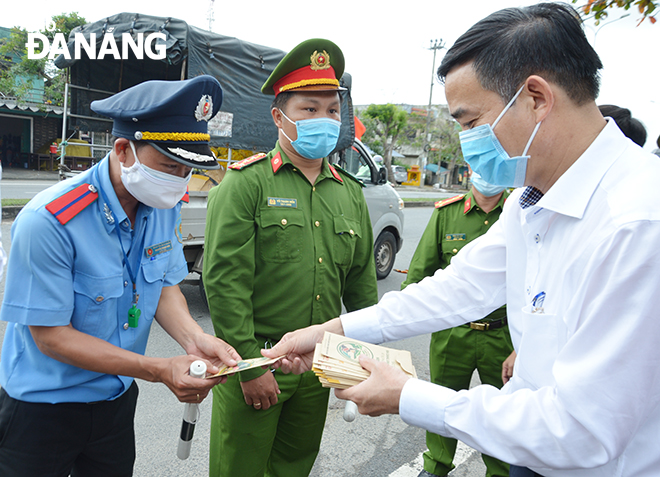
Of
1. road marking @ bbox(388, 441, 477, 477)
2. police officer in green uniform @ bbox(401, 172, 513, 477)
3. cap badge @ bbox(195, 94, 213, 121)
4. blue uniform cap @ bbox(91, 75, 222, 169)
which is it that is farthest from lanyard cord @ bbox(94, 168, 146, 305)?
road marking @ bbox(388, 441, 477, 477)

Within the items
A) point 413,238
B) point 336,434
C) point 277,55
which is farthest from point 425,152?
point 336,434

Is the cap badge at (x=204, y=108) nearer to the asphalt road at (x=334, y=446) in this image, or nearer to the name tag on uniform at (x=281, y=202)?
the name tag on uniform at (x=281, y=202)

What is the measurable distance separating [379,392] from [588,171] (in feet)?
2.72

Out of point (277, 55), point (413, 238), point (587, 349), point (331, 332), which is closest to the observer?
point (587, 349)

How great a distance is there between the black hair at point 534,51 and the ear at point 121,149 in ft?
3.82

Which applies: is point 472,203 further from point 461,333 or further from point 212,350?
point 212,350

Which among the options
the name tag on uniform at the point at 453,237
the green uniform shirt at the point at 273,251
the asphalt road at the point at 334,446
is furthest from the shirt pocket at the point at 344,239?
the asphalt road at the point at 334,446

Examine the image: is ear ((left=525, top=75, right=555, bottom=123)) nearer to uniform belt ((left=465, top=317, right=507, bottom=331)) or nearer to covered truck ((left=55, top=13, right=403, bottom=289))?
uniform belt ((left=465, top=317, right=507, bottom=331))

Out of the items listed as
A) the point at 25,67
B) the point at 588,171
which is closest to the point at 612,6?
the point at 588,171

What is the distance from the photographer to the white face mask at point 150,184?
158 centimetres

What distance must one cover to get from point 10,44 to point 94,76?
1509 centimetres

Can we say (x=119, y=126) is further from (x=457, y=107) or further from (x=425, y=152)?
(x=425, y=152)

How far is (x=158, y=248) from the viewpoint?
5.67ft

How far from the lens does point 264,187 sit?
1.98 meters
